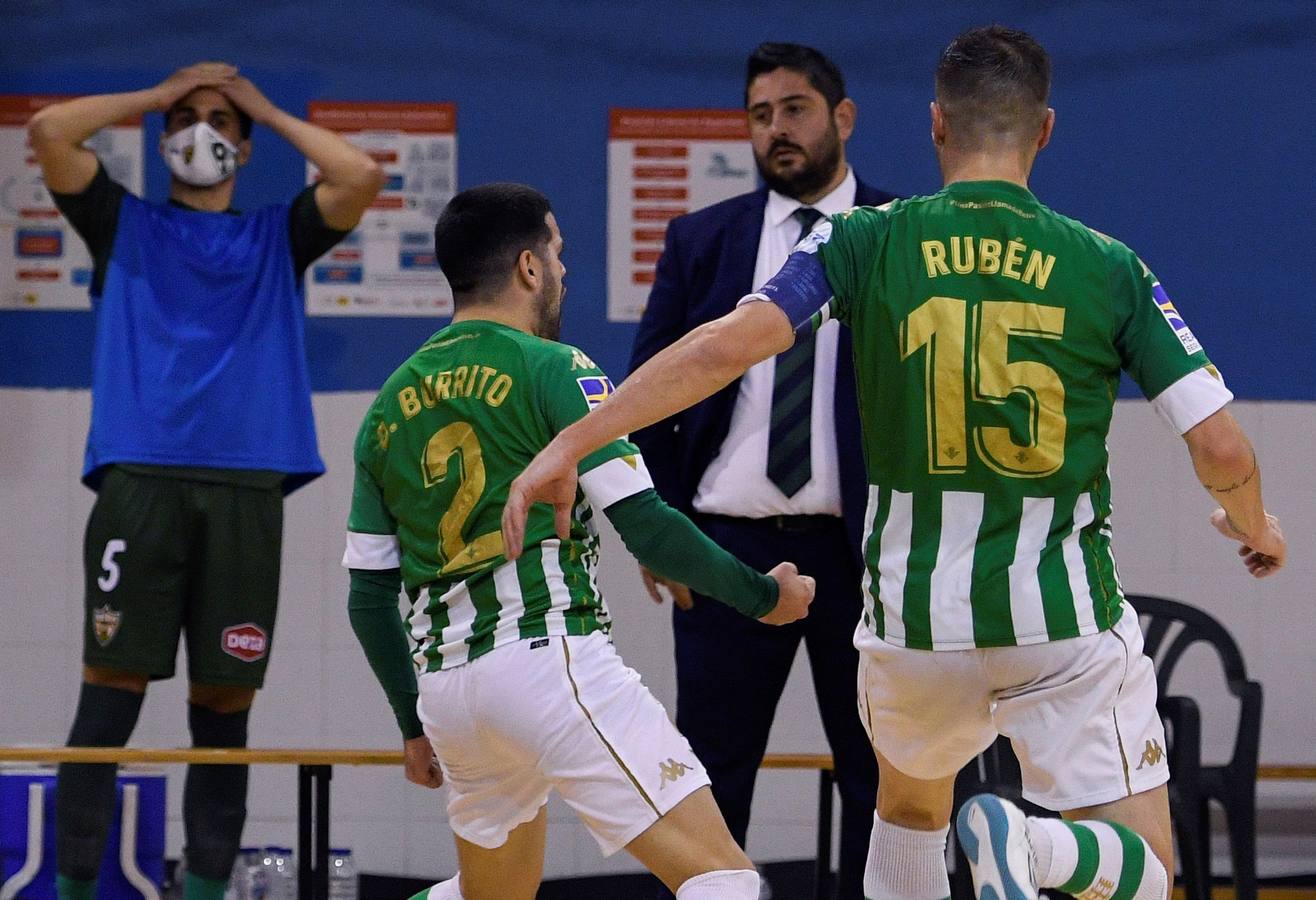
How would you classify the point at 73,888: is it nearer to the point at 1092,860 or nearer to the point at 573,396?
the point at 573,396

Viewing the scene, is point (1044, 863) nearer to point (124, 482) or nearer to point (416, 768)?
point (416, 768)

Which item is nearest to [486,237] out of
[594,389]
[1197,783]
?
[594,389]

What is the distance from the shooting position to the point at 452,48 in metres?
5.75

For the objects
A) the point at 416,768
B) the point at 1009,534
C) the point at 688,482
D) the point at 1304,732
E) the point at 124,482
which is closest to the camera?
the point at 1009,534

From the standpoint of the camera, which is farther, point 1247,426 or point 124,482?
point 1247,426

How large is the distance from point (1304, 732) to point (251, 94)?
3.83 m

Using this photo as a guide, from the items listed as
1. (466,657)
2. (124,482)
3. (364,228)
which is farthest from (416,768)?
(364,228)

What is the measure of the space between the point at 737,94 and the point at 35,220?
231cm

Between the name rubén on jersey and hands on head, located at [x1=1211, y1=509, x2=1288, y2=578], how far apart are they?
1.64 feet

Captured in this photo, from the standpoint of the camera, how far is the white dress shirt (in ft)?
13.5

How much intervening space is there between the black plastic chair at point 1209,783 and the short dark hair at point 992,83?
214 centimetres

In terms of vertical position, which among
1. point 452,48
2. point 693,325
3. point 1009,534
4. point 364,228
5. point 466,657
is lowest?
point 466,657

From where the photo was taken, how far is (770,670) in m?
4.17

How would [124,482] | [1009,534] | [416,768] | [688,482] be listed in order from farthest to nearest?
[124,482], [688,482], [416,768], [1009,534]
